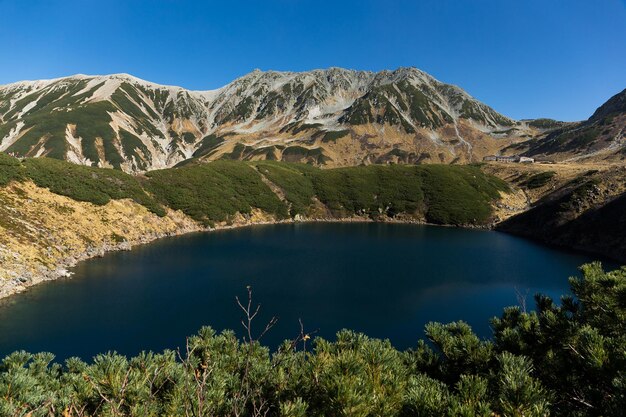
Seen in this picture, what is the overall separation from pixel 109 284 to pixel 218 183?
54966 mm

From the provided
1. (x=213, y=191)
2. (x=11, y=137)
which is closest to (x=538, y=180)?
(x=213, y=191)

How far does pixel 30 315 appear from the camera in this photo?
29172 millimetres

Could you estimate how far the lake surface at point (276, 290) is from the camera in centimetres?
2780

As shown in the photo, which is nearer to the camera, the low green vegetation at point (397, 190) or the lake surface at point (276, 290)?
the lake surface at point (276, 290)

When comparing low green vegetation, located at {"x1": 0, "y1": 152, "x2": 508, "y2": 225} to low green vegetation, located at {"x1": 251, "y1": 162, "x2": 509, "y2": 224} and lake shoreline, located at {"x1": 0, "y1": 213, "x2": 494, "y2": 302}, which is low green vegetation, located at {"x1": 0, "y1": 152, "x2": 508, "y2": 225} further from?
lake shoreline, located at {"x1": 0, "y1": 213, "x2": 494, "y2": 302}

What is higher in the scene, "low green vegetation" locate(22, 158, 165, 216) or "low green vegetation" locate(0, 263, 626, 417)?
"low green vegetation" locate(22, 158, 165, 216)

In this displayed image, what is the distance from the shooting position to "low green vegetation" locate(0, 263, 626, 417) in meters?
4.63

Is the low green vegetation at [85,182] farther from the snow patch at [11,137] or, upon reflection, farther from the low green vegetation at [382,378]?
the snow patch at [11,137]

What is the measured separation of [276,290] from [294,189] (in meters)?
64.8

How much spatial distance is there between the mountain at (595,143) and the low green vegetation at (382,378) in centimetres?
15449

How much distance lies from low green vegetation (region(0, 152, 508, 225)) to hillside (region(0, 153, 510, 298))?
0.92 feet

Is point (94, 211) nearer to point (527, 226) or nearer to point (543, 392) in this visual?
point (543, 392)

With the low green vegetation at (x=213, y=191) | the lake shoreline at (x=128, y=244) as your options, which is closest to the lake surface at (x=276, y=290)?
the lake shoreline at (x=128, y=244)

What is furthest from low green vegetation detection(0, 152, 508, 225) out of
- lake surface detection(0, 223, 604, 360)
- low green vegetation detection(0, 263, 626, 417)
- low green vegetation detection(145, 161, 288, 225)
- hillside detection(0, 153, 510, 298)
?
low green vegetation detection(0, 263, 626, 417)
